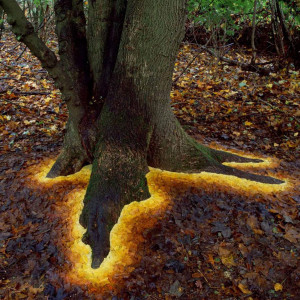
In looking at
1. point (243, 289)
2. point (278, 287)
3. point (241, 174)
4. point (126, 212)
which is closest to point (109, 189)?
point (126, 212)

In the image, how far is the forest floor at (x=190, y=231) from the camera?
246 centimetres

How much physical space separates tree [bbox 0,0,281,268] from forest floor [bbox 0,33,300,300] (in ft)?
1.37

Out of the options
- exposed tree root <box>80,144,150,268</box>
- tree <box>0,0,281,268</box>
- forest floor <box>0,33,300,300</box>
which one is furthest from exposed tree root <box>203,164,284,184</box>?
exposed tree root <box>80,144,150,268</box>

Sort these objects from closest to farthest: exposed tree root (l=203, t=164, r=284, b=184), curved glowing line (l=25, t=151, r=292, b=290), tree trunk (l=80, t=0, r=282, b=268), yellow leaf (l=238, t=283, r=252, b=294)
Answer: yellow leaf (l=238, t=283, r=252, b=294)
curved glowing line (l=25, t=151, r=292, b=290)
tree trunk (l=80, t=0, r=282, b=268)
exposed tree root (l=203, t=164, r=284, b=184)

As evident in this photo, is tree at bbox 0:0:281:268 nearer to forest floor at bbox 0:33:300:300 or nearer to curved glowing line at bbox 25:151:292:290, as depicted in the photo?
curved glowing line at bbox 25:151:292:290

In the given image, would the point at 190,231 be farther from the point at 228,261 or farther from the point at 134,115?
the point at 134,115

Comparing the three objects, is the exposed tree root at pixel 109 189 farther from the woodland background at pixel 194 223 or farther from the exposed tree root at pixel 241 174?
the exposed tree root at pixel 241 174

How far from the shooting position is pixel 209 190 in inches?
138

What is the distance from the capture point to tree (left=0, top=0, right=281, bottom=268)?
3117 mm

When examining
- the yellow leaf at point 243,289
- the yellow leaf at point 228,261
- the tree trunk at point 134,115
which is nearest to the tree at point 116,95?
the tree trunk at point 134,115

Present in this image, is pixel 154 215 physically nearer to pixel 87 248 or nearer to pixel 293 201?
pixel 87 248

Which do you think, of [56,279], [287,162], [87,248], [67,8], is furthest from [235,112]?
[56,279]

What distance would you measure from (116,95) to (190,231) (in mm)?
1811

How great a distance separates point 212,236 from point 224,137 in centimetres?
255
